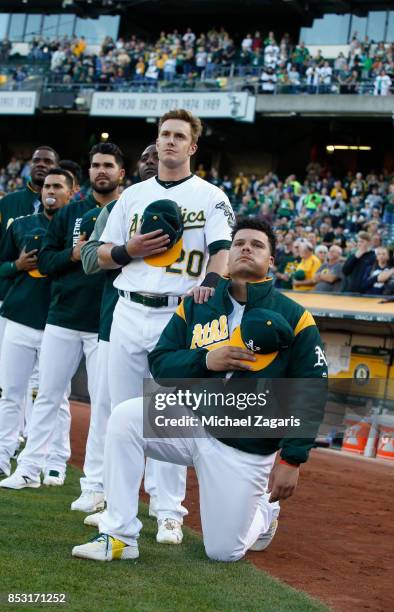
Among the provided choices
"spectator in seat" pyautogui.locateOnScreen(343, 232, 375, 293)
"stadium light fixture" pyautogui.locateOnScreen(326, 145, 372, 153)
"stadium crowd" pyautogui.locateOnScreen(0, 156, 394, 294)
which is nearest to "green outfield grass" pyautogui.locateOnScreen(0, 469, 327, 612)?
"stadium crowd" pyautogui.locateOnScreen(0, 156, 394, 294)

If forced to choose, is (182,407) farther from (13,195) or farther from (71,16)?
(71,16)

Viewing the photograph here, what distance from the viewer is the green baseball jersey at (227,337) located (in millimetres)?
4289

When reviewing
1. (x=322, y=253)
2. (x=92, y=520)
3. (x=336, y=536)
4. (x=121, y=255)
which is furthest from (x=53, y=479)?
(x=322, y=253)

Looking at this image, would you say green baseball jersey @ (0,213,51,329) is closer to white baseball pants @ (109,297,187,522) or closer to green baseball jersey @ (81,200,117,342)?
green baseball jersey @ (81,200,117,342)

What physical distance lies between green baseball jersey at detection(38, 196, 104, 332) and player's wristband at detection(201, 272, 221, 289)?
144 centimetres

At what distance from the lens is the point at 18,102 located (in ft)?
104

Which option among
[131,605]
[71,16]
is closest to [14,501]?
[131,605]

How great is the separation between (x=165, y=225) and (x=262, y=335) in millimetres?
929

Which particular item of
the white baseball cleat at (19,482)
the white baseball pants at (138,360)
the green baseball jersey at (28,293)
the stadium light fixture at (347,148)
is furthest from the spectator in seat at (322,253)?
the stadium light fixture at (347,148)

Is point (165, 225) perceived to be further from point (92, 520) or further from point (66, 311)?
point (92, 520)

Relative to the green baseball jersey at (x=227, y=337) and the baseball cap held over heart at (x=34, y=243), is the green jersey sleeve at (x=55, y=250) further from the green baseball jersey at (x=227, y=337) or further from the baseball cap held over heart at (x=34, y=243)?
the green baseball jersey at (x=227, y=337)

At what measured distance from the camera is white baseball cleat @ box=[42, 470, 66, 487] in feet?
21.1

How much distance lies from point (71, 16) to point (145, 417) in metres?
33.3

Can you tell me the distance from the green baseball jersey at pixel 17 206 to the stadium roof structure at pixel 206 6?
24.7m
